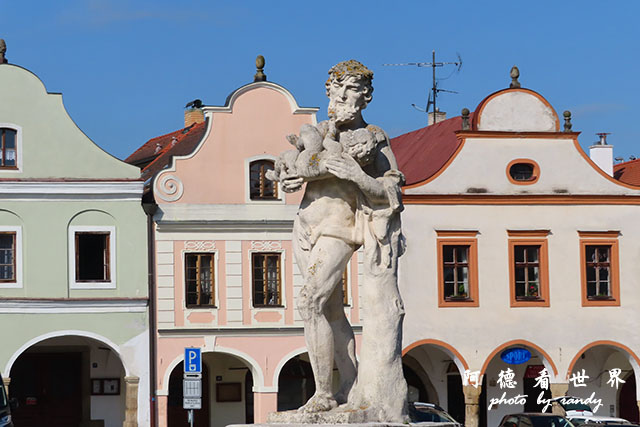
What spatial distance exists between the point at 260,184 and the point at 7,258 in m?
6.32

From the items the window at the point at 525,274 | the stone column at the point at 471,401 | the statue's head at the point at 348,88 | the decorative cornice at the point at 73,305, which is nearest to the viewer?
the statue's head at the point at 348,88

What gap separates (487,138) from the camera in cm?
3781

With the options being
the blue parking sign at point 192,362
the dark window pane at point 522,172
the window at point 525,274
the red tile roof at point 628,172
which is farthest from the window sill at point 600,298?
the blue parking sign at point 192,362

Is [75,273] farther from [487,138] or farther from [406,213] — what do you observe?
[487,138]

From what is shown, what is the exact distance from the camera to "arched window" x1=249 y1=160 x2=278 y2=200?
36.8 metres

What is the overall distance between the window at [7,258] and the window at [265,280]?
5.71 metres

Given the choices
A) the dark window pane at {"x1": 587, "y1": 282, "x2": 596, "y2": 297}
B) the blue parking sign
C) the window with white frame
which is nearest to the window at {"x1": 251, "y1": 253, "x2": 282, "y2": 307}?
the window with white frame

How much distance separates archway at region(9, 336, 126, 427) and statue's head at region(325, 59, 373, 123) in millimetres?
26436

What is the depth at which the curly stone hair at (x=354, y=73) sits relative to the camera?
1198 centimetres

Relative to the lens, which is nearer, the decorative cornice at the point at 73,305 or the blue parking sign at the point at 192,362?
the blue parking sign at the point at 192,362

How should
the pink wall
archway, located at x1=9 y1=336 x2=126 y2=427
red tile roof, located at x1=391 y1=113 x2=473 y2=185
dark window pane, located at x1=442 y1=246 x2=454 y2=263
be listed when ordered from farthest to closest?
1. red tile roof, located at x1=391 y1=113 x2=473 y2=185
2. archway, located at x1=9 y1=336 x2=126 y2=427
3. dark window pane, located at x1=442 y1=246 x2=454 y2=263
4. the pink wall

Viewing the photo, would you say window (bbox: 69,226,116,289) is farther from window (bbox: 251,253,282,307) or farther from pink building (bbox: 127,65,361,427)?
window (bbox: 251,253,282,307)

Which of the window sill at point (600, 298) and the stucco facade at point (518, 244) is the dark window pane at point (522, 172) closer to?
the stucco facade at point (518, 244)

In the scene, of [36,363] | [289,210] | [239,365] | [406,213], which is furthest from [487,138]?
[36,363]
